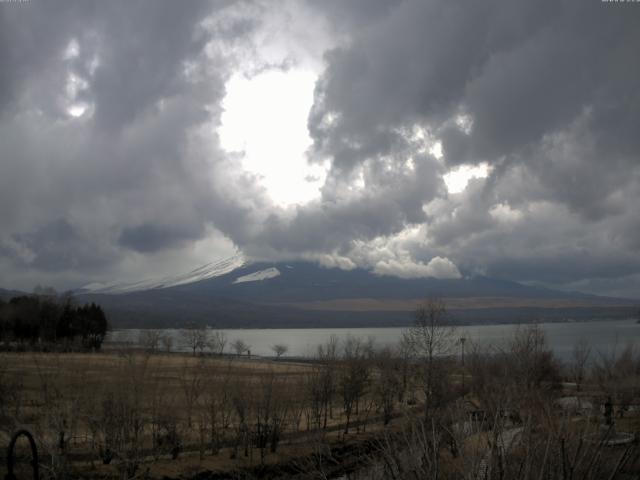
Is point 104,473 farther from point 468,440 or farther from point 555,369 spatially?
point 555,369

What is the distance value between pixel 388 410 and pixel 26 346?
2570 inches

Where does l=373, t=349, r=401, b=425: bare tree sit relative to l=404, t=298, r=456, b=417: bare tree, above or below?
below

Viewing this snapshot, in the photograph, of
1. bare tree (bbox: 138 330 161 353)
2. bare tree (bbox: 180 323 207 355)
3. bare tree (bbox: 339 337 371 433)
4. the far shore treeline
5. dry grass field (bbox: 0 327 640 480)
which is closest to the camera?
dry grass field (bbox: 0 327 640 480)

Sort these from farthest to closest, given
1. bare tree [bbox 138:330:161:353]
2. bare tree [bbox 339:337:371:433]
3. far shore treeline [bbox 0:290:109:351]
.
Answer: far shore treeline [bbox 0:290:109:351], bare tree [bbox 138:330:161:353], bare tree [bbox 339:337:371:433]

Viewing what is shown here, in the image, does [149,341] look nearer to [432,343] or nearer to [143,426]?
[143,426]

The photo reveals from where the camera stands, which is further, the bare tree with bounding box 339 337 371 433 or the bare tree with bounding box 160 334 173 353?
the bare tree with bounding box 160 334 173 353

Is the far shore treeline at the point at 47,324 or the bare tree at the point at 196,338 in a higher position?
the far shore treeline at the point at 47,324

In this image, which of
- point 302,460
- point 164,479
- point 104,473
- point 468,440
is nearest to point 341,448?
point 302,460

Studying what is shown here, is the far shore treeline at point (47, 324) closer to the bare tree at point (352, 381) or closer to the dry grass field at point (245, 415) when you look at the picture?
the dry grass field at point (245, 415)

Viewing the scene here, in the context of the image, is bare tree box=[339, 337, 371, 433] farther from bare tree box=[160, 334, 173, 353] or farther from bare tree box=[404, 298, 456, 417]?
bare tree box=[160, 334, 173, 353]

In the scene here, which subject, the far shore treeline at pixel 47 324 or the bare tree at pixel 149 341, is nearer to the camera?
the bare tree at pixel 149 341

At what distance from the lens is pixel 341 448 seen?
128 ft

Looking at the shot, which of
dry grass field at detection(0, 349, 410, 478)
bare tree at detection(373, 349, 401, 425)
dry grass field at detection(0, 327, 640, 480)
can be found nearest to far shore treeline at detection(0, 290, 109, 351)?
dry grass field at detection(0, 327, 640, 480)

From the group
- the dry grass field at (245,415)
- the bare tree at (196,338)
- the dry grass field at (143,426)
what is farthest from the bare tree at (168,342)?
the dry grass field at (143,426)
